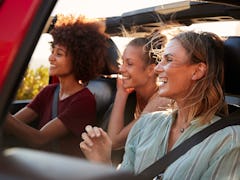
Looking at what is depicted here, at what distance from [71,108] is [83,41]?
380 millimetres

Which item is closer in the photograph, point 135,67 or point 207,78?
point 207,78

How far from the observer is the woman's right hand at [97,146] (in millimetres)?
2734

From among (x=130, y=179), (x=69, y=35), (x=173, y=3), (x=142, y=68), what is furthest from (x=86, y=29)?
(x=130, y=179)

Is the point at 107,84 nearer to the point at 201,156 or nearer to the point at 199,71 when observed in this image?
the point at 199,71

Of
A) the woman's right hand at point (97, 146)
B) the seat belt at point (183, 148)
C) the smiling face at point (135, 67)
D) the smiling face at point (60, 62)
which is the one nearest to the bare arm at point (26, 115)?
the smiling face at point (60, 62)

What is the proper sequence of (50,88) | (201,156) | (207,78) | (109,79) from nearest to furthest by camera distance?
(201,156)
(207,78)
(50,88)
(109,79)

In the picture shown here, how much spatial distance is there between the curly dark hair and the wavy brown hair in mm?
858

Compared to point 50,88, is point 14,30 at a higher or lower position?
higher

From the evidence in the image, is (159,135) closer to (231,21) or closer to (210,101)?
(210,101)

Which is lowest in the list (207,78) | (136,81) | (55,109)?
(55,109)

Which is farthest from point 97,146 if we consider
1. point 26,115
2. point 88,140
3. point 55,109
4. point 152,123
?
point 26,115

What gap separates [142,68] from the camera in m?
3.33

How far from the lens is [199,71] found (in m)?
2.66

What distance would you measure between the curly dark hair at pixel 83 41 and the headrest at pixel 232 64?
0.94 m
